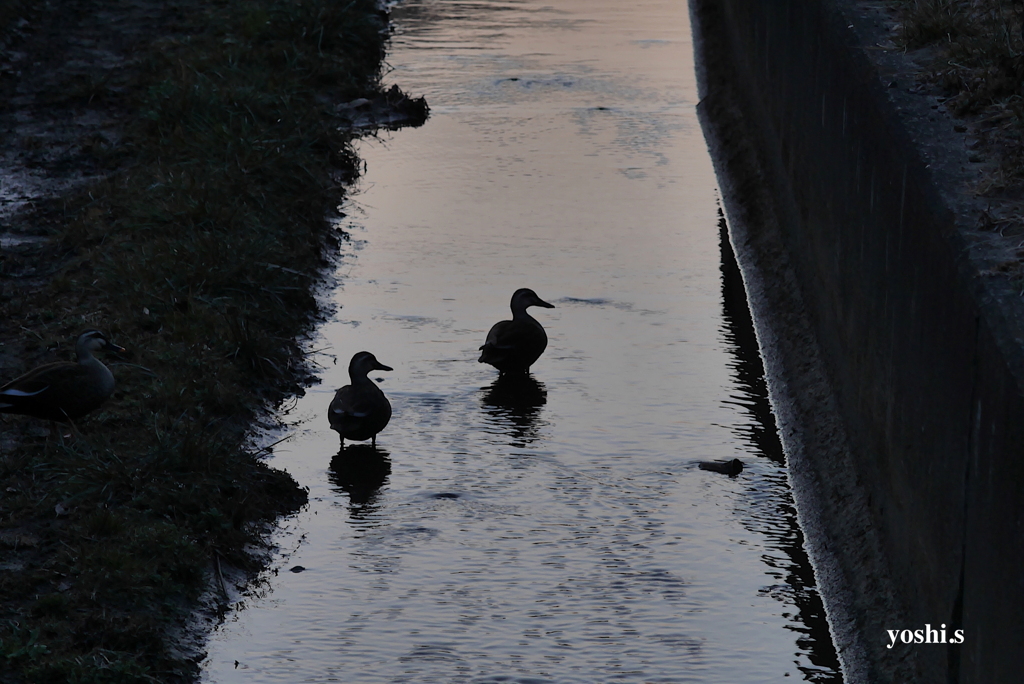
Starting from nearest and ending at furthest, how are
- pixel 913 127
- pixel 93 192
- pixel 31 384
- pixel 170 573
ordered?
pixel 170 573 < pixel 913 127 < pixel 31 384 < pixel 93 192

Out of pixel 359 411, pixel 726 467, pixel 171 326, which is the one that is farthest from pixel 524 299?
pixel 171 326

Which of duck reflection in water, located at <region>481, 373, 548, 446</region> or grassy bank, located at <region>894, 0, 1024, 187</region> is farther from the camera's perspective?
duck reflection in water, located at <region>481, 373, 548, 446</region>

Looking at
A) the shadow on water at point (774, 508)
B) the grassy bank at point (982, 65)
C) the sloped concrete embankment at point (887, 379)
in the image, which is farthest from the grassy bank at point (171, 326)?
the grassy bank at point (982, 65)

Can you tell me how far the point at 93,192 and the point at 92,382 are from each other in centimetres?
443

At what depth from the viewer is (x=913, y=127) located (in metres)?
6.97

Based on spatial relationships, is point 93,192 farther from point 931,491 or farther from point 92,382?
point 931,491

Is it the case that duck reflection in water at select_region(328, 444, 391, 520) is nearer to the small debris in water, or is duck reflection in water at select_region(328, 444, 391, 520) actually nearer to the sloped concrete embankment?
the small debris in water

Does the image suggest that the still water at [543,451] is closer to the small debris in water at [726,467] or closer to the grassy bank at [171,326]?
the small debris in water at [726,467]

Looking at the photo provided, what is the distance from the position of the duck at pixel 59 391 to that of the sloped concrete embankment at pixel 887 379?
3637 mm

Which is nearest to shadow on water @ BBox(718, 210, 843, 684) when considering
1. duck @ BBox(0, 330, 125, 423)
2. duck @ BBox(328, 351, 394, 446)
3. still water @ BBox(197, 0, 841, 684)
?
still water @ BBox(197, 0, 841, 684)

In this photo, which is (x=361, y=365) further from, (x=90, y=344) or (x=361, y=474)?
(x=90, y=344)

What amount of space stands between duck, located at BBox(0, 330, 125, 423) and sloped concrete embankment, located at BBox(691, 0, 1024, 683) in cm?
364

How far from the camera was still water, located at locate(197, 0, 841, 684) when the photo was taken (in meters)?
6.25

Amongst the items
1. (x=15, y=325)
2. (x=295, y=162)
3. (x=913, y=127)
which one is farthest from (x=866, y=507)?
(x=295, y=162)
